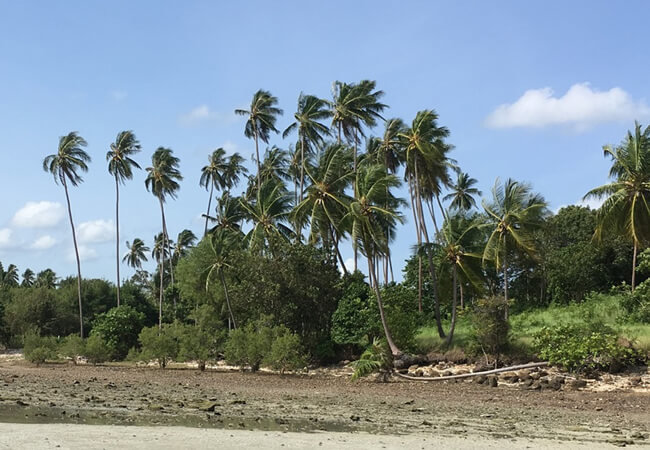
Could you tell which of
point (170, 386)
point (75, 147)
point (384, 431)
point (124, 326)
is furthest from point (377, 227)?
point (75, 147)

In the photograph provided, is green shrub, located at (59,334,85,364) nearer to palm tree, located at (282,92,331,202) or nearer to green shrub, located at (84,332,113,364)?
green shrub, located at (84,332,113,364)

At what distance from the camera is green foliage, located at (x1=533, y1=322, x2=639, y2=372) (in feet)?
81.3

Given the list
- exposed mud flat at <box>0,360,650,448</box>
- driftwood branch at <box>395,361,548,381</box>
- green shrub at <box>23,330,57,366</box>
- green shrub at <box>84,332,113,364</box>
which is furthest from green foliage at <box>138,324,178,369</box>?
driftwood branch at <box>395,361,548,381</box>

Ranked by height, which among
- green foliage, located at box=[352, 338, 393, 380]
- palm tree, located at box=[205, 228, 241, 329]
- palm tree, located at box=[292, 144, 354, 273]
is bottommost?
green foliage, located at box=[352, 338, 393, 380]

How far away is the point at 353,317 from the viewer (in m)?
35.6

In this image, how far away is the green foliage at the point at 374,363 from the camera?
28.2m

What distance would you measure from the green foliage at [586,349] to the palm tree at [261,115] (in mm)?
29573

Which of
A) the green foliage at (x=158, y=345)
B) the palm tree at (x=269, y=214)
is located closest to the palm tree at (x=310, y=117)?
the palm tree at (x=269, y=214)

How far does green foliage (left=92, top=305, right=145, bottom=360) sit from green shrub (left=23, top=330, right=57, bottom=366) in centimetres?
392

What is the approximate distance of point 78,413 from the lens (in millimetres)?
15055

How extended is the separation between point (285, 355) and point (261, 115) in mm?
24258

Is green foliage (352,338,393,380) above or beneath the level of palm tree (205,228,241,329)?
beneath

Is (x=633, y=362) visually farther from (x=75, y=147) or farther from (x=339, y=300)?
(x=75, y=147)

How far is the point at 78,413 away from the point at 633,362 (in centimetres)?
2098
